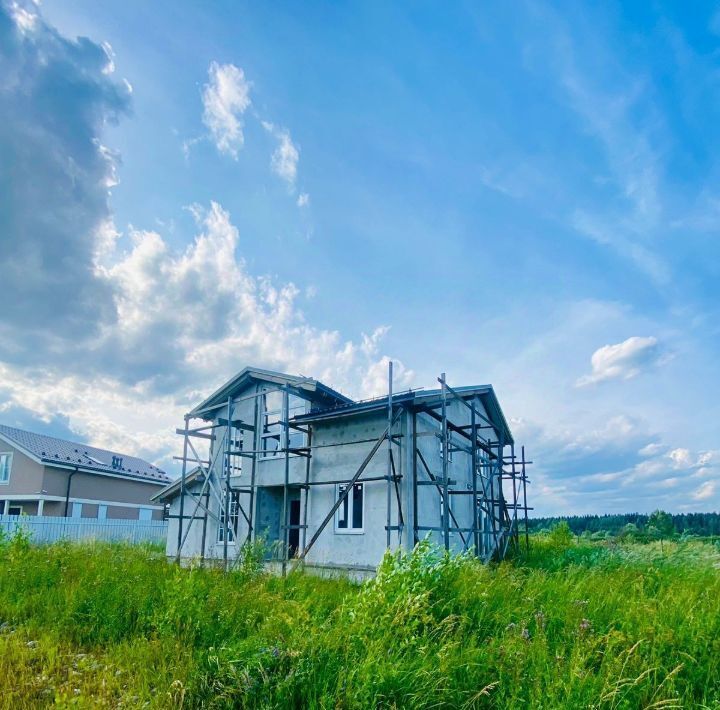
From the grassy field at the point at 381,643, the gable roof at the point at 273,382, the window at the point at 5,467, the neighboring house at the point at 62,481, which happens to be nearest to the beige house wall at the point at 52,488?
the neighboring house at the point at 62,481

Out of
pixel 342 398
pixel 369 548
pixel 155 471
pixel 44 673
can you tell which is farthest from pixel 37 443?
pixel 44 673

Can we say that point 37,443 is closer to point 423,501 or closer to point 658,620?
point 423,501

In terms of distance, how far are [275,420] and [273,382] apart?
1.38m

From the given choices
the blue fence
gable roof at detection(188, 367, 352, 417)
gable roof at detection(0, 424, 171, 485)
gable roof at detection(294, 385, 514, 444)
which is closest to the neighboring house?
gable roof at detection(0, 424, 171, 485)

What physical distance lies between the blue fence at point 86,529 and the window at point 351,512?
10925 mm

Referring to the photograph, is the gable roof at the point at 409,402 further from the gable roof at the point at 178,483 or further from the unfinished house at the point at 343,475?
the gable roof at the point at 178,483

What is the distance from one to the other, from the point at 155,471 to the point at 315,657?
36.0 meters

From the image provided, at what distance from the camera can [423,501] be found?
15719 millimetres

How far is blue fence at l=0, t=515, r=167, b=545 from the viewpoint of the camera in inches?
938

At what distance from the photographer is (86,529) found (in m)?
25.5

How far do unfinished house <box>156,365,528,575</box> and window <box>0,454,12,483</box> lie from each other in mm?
12465

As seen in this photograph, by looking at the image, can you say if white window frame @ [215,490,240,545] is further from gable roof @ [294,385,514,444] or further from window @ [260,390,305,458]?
gable roof @ [294,385,514,444]

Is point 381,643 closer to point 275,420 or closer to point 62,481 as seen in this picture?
point 275,420

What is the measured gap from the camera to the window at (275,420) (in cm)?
1878
